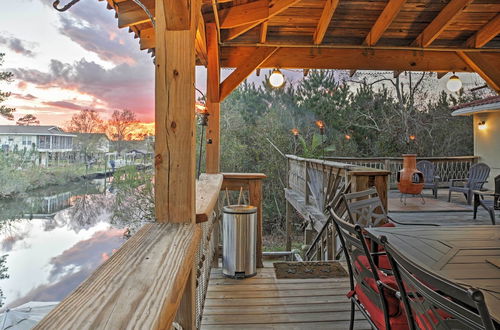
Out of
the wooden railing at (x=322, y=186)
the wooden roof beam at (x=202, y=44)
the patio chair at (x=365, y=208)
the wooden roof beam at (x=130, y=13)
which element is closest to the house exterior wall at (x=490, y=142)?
the wooden railing at (x=322, y=186)

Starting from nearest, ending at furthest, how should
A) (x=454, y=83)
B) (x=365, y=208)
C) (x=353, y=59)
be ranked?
1. (x=365, y=208)
2. (x=353, y=59)
3. (x=454, y=83)

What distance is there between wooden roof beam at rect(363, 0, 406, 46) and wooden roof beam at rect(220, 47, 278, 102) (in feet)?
4.73

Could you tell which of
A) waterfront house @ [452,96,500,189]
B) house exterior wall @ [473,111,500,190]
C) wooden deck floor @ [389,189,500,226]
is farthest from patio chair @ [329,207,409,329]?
house exterior wall @ [473,111,500,190]

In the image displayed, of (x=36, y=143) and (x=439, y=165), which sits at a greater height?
(x=36, y=143)

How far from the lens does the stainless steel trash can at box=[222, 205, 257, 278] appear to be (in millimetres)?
3404

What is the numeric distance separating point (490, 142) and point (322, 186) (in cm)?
555

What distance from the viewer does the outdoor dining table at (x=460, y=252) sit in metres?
1.47

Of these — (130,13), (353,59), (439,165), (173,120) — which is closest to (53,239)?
(173,120)

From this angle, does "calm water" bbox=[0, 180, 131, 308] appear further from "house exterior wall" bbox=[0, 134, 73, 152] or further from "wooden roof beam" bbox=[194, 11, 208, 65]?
"wooden roof beam" bbox=[194, 11, 208, 65]

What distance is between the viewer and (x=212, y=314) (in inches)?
106

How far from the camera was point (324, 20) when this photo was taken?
15.5 ft

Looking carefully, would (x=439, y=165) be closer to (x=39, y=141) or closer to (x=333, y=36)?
(x=333, y=36)

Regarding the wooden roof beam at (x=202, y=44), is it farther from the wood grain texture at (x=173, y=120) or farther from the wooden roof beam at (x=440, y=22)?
the wooden roof beam at (x=440, y=22)

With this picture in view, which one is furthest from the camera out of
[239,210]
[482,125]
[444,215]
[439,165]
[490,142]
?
[439,165]
